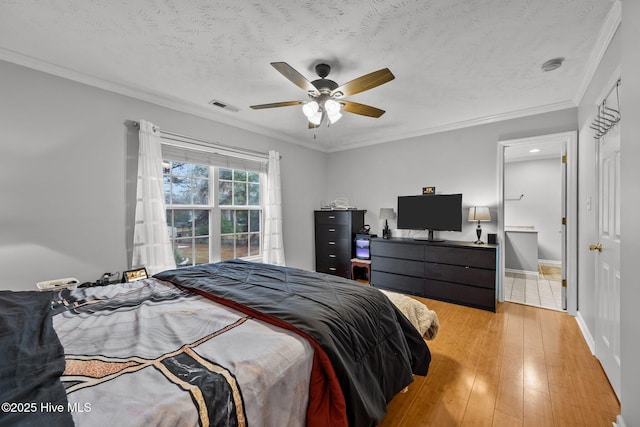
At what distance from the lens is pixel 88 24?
1.84m

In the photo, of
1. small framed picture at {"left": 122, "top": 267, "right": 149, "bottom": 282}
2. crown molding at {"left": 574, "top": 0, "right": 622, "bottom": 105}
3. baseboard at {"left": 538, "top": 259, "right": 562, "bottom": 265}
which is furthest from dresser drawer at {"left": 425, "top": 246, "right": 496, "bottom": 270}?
baseboard at {"left": 538, "top": 259, "right": 562, "bottom": 265}

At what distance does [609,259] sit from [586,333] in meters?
1.15

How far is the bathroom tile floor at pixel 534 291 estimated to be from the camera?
11.8 feet

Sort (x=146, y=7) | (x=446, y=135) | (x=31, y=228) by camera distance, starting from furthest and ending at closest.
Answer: (x=446, y=135), (x=31, y=228), (x=146, y=7)

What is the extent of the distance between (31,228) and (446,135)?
480cm

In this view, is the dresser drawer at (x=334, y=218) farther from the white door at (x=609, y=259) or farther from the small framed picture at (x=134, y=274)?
the white door at (x=609, y=259)

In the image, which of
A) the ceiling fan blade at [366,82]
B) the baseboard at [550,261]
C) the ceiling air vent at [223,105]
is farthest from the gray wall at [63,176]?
the baseboard at [550,261]

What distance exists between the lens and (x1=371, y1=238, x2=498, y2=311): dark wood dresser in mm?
3303

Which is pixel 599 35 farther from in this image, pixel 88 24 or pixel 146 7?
pixel 88 24

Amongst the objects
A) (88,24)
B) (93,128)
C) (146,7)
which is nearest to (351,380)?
(146,7)

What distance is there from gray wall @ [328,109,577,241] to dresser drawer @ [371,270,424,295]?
34.0 inches

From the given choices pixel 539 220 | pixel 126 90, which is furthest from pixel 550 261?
pixel 126 90

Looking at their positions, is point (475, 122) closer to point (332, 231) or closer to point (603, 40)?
point (603, 40)

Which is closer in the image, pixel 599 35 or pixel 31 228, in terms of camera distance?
pixel 599 35
